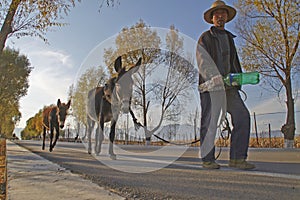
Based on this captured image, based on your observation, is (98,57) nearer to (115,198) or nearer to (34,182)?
(34,182)

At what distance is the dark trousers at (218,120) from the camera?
13.4ft

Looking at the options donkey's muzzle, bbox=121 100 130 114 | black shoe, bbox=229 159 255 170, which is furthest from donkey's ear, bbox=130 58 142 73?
black shoe, bbox=229 159 255 170

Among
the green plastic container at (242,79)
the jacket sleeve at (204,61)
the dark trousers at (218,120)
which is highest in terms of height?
the jacket sleeve at (204,61)

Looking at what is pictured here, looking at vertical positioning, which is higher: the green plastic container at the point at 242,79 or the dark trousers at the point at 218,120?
the green plastic container at the point at 242,79

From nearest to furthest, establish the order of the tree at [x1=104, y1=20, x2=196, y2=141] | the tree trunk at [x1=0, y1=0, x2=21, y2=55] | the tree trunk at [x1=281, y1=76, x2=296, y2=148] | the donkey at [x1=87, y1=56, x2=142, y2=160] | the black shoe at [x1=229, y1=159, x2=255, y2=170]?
1. the black shoe at [x1=229, y1=159, x2=255, y2=170]
2. the donkey at [x1=87, y1=56, x2=142, y2=160]
3. the tree at [x1=104, y1=20, x2=196, y2=141]
4. the tree trunk at [x1=0, y1=0, x2=21, y2=55]
5. the tree trunk at [x1=281, y1=76, x2=296, y2=148]

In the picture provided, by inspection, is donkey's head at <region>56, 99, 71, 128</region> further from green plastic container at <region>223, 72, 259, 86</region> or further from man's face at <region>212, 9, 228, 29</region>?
green plastic container at <region>223, 72, 259, 86</region>

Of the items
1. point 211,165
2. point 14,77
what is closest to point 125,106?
point 211,165

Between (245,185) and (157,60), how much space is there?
381 cm

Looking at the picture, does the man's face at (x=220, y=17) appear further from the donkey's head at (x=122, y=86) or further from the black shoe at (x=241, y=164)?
the black shoe at (x=241, y=164)

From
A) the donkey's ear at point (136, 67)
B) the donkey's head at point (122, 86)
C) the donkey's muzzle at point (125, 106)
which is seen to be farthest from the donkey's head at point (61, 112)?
the donkey's muzzle at point (125, 106)

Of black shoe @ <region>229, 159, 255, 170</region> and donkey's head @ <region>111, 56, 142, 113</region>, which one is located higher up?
donkey's head @ <region>111, 56, 142, 113</region>

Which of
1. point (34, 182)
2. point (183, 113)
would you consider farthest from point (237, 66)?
point (34, 182)

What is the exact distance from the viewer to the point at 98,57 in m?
5.63

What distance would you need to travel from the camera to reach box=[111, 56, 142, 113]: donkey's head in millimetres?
4965
